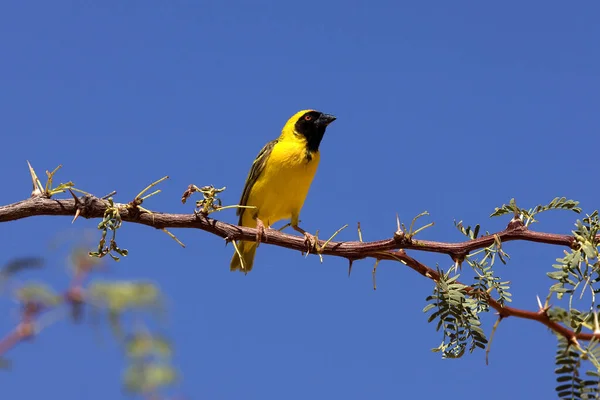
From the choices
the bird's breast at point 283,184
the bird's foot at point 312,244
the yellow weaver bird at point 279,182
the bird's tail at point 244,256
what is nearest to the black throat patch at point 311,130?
the yellow weaver bird at point 279,182

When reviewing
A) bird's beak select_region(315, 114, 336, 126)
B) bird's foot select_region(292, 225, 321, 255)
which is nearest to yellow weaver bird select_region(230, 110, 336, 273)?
bird's beak select_region(315, 114, 336, 126)

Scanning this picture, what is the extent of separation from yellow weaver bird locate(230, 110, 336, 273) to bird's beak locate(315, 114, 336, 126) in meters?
0.24

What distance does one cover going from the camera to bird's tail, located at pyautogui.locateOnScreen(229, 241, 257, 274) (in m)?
6.36

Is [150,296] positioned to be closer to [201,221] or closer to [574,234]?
[201,221]

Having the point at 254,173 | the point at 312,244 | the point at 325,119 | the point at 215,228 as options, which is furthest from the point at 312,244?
the point at 325,119

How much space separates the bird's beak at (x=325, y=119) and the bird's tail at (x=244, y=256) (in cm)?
151

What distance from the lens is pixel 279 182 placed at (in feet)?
20.0

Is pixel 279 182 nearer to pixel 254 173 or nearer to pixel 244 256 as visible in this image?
pixel 254 173

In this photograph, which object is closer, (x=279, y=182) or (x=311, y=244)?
(x=311, y=244)

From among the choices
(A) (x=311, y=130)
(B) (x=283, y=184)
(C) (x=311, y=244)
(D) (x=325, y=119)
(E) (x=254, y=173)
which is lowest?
(C) (x=311, y=244)

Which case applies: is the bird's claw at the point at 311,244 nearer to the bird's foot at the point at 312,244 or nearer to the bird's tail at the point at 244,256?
the bird's foot at the point at 312,244

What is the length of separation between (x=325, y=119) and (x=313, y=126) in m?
0.22

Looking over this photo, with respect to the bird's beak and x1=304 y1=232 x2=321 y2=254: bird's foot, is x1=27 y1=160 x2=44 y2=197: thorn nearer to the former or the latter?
x1=304 y1=232 x2=321 y2=254: bird's foot

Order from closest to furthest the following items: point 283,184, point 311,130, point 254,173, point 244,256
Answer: point 283,184 → point 254,173 → point 244,256 → point 311,130
